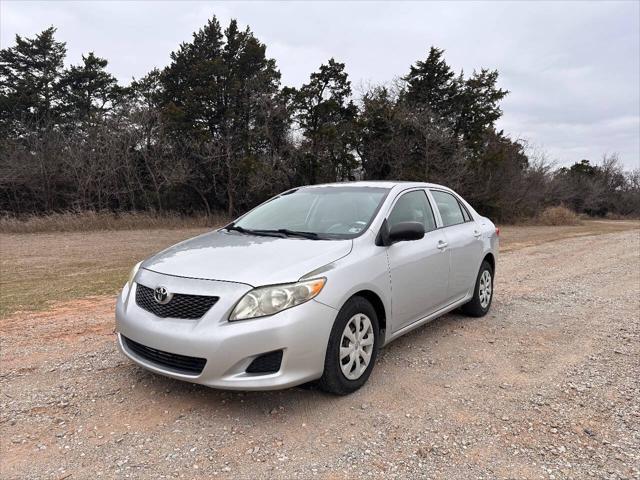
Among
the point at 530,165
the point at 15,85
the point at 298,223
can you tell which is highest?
the point at 15,85

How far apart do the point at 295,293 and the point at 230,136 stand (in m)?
25.2

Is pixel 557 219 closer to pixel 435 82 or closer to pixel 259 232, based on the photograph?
pixel 435 82

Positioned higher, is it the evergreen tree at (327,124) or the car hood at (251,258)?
the evergreen tree at (327,124)

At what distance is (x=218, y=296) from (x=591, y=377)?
3214 millimetres

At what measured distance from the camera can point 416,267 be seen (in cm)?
406

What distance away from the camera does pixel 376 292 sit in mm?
3543

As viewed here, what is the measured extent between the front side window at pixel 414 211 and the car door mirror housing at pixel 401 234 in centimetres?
29

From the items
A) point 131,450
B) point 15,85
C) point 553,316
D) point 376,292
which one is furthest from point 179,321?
point 15,85

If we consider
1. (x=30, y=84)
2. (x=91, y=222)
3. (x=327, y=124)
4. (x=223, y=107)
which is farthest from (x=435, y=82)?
(x=30, y=84)

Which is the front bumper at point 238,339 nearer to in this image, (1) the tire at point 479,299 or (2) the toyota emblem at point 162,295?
(2) the toyota emblem at point 162,295

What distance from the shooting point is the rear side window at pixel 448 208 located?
16.3ft

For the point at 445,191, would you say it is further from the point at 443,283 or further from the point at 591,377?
the point at 591,377

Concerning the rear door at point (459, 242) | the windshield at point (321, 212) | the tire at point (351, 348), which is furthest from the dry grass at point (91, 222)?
the tire at point (351, 348)

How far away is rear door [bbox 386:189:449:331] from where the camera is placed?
3.84m
